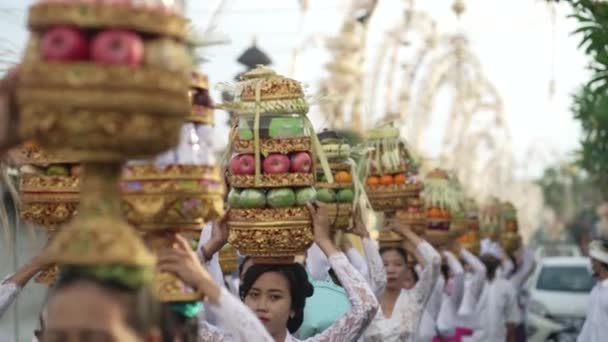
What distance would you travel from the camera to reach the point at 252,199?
260 inches

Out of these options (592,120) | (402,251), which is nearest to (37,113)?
(402,251)

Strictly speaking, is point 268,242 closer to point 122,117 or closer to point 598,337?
point 122,117

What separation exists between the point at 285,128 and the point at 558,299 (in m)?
12.3

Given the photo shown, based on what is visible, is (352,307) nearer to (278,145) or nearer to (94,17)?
(278,145)

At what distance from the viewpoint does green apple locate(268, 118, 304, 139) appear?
678cm

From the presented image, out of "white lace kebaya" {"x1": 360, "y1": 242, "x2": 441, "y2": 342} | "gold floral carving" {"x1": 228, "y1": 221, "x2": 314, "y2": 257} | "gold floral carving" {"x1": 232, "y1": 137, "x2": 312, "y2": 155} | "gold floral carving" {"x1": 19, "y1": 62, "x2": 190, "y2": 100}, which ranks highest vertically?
"gold floral carving" {"x1": 19, "y1": 62, "x2": 190, "y2": 100}

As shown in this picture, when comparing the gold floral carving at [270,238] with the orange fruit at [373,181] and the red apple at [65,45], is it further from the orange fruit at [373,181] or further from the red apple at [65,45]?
the orange fruit at [373,181]

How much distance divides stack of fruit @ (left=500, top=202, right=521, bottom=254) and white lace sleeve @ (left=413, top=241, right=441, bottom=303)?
8.19 metres

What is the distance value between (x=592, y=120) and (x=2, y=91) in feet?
41.4

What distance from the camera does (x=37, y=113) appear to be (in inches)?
136

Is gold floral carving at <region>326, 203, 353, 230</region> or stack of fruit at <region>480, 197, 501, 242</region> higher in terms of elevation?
gold floral carving at <region>326, 203, 353, 230</region>

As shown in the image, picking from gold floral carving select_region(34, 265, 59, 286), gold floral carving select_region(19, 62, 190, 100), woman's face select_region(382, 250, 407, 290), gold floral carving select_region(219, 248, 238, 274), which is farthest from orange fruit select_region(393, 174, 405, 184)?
gold floral carving select_region(19, 62, 190, 100)

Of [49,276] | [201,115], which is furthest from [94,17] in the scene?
[49,276]

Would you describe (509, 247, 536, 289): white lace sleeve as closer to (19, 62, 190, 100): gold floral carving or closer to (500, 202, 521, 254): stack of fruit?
(500, 202, 521, 254): stack of fruit
